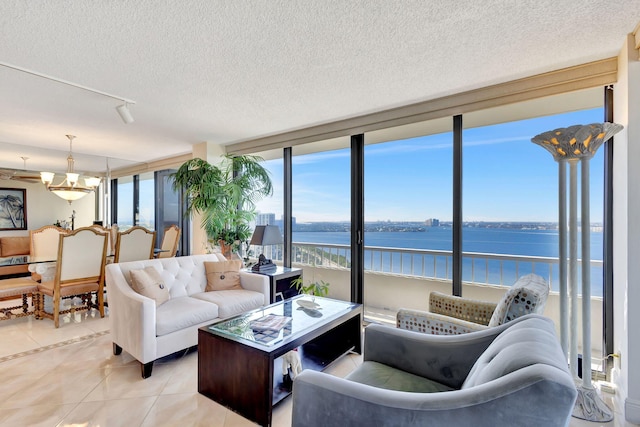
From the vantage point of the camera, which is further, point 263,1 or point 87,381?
point 87,381

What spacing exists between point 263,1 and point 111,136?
381 cm

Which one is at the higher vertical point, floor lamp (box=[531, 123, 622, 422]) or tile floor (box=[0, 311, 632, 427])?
floor lamp (box=[531, 123, 622, 422])

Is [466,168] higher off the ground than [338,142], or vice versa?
[338,142]

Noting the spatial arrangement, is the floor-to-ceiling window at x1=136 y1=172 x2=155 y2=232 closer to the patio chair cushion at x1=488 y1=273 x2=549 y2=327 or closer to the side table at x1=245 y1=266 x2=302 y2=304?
the side table at x1=245 y1=266 x2=302 y2=304

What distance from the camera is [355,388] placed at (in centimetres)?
113

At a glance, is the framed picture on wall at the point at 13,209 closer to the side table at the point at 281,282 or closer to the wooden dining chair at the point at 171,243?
the wooden dining chair at the point at 171,243

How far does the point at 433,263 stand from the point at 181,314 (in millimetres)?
3168

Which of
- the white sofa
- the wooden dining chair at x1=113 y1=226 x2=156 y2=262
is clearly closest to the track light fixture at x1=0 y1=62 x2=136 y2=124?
the white sofa

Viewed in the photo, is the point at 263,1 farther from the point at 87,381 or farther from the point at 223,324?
the point at 87,381

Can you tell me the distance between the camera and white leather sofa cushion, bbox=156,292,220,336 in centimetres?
246

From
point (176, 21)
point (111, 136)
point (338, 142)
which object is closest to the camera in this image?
point (176, 21)

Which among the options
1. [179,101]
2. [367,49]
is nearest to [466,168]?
[367,49]

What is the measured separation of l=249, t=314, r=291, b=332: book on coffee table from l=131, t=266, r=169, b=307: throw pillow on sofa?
3.33 ft

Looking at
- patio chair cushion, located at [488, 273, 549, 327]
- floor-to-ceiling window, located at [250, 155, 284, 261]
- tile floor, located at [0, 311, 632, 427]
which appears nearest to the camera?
patio chair cushion, located at [488, 273, 549, 327]
